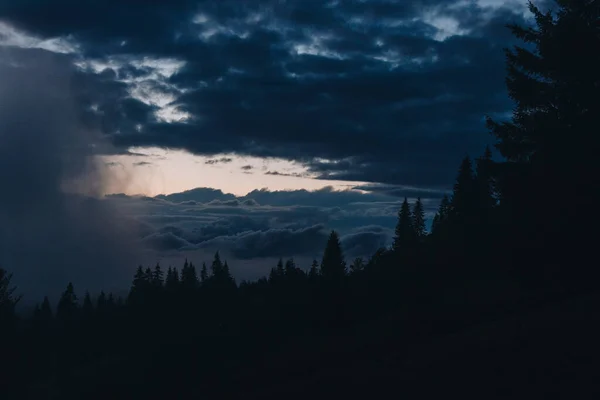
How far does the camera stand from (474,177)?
212ft

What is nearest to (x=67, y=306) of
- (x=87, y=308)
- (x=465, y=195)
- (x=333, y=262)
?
(x=87, y=308)

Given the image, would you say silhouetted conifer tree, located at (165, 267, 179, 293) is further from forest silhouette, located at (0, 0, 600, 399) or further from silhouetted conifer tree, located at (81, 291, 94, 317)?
forest silhouette, located at (0, 0, 600, 399)

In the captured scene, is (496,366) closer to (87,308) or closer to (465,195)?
(465,195)

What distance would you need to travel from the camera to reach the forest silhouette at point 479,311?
1477cm

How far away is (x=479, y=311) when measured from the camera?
29.9m

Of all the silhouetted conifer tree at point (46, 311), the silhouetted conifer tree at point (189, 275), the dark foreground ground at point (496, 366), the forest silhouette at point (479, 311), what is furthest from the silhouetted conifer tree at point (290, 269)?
Result: the dark foreground ground at point (496, 366)

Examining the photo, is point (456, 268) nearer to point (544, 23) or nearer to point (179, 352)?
point (179, 352)

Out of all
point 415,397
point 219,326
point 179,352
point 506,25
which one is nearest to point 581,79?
point 506,25

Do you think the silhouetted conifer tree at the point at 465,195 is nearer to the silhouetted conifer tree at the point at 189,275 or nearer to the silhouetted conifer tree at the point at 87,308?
the silhouetted conifer tree at the point at 189,275

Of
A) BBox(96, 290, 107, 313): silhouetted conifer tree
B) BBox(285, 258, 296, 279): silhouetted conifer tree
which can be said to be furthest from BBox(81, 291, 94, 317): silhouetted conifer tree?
BBox(285, 258, 296, 279): silhouetted conifer tree

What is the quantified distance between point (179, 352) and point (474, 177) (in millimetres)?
38310

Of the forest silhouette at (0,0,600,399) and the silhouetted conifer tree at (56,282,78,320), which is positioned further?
the silhouetted conifer tree at (56,282,78,320)

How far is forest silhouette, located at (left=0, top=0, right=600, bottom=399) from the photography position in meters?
14.8

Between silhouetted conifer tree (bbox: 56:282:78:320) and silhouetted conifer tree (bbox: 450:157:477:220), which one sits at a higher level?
silhouetted conifer tree (bbox: 450:157:477:220)
